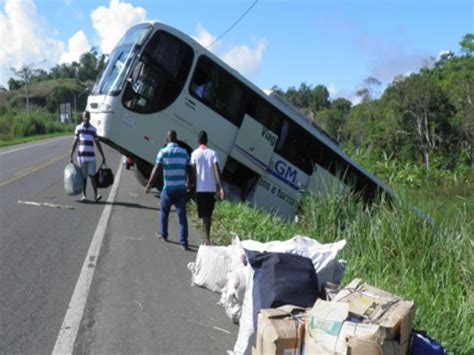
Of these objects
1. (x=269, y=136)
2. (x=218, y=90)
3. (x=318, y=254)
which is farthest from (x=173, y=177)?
(x=269, y=136)

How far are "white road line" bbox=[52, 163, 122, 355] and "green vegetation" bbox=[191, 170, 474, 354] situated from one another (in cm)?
203

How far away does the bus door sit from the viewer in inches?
552

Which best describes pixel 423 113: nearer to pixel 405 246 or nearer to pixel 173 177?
pixel 405 246

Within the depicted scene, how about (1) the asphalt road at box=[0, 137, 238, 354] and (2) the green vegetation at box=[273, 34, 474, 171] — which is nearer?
(1) the asphalt road at box=[0, 137, 238, 354]

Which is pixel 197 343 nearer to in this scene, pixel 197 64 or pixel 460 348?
pixel 460 348

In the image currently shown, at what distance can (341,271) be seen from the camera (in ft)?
19.1

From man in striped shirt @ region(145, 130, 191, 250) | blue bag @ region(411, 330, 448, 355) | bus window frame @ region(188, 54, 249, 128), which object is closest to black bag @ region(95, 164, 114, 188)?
bus window frame @ region(188, 54, 249, 128)

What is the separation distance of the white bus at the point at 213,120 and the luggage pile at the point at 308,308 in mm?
7394

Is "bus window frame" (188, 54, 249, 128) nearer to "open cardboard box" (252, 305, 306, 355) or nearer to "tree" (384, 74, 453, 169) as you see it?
"open cardboard box" (252, 305, 306, 355)

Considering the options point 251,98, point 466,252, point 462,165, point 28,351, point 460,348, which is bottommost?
point 28,351

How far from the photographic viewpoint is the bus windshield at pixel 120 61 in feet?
42.3

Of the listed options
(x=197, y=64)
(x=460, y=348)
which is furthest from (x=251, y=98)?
(x=460, y=348)

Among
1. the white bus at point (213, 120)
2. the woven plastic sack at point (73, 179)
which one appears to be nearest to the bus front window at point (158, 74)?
the white bus at point (213, 120)

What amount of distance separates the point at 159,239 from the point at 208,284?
2.92m
